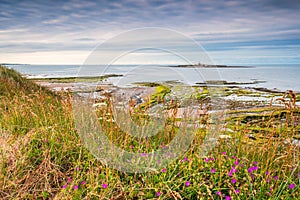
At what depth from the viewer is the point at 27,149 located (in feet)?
13.5

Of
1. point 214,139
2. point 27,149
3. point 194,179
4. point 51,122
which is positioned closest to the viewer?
point 194,179

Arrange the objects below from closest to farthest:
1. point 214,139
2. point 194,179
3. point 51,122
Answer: point 194,179 < point 214,139 < point 51,122

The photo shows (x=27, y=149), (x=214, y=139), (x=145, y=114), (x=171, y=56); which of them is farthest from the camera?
(x=145, y=114)

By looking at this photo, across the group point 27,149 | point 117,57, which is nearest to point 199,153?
point 117,57

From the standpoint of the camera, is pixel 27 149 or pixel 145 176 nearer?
pixel 145 176

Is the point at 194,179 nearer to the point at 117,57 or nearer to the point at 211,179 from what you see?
the point at 211,179

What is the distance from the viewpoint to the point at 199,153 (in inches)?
144

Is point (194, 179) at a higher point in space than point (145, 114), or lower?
lower

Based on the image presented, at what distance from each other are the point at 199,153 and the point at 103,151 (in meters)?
1.19

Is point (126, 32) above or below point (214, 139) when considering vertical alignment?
above

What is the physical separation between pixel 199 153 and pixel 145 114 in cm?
115

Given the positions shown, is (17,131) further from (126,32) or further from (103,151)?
(126,32)

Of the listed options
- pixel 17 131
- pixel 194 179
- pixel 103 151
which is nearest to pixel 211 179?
pixel 194 179

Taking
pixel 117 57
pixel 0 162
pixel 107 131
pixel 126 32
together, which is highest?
pixel 126 32
